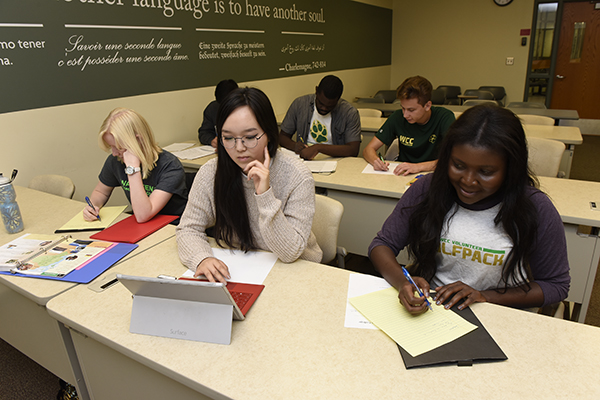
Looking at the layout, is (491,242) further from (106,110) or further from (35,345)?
(106,110)

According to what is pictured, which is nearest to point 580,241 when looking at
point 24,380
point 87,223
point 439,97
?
point 87,223

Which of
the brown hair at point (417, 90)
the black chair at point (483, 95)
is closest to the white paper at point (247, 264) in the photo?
the brown hair at point (417, 90)

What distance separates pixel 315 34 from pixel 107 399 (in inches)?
193

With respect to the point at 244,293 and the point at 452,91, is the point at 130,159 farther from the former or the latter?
the point at 452,91

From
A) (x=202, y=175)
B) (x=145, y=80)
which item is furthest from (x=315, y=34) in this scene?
(x=202, y=175)

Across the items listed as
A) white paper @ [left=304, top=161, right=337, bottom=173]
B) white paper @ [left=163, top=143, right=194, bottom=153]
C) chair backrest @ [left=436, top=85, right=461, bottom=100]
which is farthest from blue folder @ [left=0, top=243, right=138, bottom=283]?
chair backrest @ [left=436, top=85, right=461, bottom=100]

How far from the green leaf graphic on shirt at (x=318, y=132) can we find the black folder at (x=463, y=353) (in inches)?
95.0

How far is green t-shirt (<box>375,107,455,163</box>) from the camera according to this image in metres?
Answer: 2.64

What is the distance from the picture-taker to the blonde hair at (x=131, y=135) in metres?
1.79

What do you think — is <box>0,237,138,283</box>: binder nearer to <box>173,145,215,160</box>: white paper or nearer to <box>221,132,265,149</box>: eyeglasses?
<box>221,132,265,149</box>: eyeglasses

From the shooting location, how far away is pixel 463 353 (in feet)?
Answer: 3.05

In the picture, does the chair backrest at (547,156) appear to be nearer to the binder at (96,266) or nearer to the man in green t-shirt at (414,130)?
the man in green t-shirt at (414,130)

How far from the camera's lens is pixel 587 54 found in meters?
6.53

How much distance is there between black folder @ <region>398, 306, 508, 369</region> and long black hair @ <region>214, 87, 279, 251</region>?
2.42 feet
